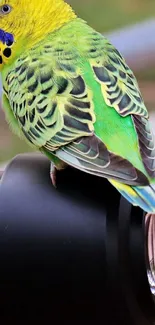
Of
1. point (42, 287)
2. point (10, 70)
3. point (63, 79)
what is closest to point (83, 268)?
point (42, 287)

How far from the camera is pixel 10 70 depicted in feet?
3.57

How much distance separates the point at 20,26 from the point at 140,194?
48 centimetres

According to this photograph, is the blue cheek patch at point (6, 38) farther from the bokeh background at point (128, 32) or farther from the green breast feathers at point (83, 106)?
the bokeh background at point (128, 32)

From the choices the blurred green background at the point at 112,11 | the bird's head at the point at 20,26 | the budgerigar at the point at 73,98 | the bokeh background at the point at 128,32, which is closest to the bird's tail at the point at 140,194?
the budgerigar at the point at 73,98

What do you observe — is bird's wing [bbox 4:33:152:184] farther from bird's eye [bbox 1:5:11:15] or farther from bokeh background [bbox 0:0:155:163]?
bokeh background [bbox 0:0:155:163]

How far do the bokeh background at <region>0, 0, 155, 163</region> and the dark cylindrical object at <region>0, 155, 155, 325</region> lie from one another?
5.28ft

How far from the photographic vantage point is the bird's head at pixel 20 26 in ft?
3.67

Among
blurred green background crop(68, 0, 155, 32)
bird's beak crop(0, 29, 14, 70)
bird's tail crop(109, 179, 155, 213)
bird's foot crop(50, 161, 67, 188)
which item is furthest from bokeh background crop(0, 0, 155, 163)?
bird's tail crop(109, 179, 155, 213)

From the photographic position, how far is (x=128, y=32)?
2836 millimetres

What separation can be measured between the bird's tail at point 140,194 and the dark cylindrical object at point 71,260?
1cm

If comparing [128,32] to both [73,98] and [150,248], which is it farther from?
[150,248]

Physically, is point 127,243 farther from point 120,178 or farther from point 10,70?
point 10,70

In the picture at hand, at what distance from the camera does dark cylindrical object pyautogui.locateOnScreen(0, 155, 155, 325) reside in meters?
0.68

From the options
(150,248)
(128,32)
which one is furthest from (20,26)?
(128,32)
